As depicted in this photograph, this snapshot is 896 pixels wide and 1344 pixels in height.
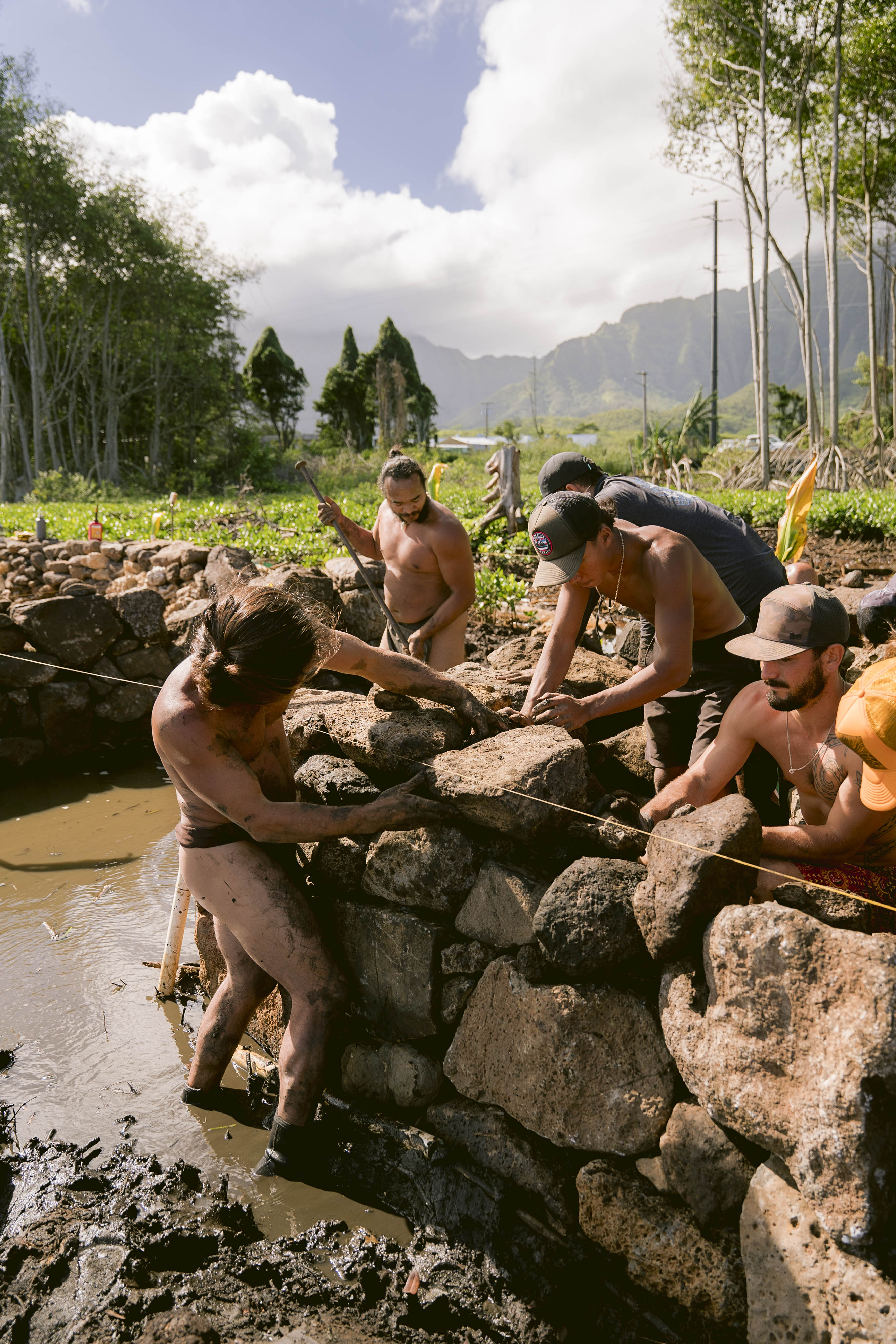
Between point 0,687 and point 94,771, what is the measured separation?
3.55ft

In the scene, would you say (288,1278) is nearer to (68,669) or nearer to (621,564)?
(621,564)

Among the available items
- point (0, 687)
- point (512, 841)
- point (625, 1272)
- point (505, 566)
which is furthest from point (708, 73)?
point (625, 1272)

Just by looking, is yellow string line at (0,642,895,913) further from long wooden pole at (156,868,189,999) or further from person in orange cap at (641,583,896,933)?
long wooden pole at (156,868,189,999)

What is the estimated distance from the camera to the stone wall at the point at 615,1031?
1.81 meters

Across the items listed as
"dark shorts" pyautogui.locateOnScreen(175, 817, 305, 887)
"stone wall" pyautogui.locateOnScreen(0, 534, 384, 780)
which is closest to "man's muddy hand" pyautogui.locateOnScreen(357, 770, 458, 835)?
"dark shorts" pyautogui.locateOnScreen(175, 817, 305, 887)

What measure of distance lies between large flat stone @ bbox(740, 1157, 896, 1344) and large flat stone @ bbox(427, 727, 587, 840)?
43.0 inches

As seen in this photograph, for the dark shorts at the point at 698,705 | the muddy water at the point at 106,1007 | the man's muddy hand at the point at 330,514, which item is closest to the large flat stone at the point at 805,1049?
the dark shorts at the point at 698,705

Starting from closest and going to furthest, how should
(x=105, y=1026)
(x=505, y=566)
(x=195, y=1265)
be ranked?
(x=195, y=1265), (x=105, y=1026), (x=505, y=566)

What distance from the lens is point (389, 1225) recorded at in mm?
2633

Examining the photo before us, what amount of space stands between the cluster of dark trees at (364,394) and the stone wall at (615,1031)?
35.7 metres

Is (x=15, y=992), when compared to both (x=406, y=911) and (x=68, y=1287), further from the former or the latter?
(x=406, y=911)

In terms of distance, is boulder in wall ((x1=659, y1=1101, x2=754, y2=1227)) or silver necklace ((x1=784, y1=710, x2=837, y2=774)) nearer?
boulder in wall ((x1=659, y1=1101, x2=754, y2=1227))

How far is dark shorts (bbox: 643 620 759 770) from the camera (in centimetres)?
323

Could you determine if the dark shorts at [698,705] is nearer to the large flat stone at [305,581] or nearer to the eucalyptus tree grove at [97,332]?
the large flat stone at [305,581]
